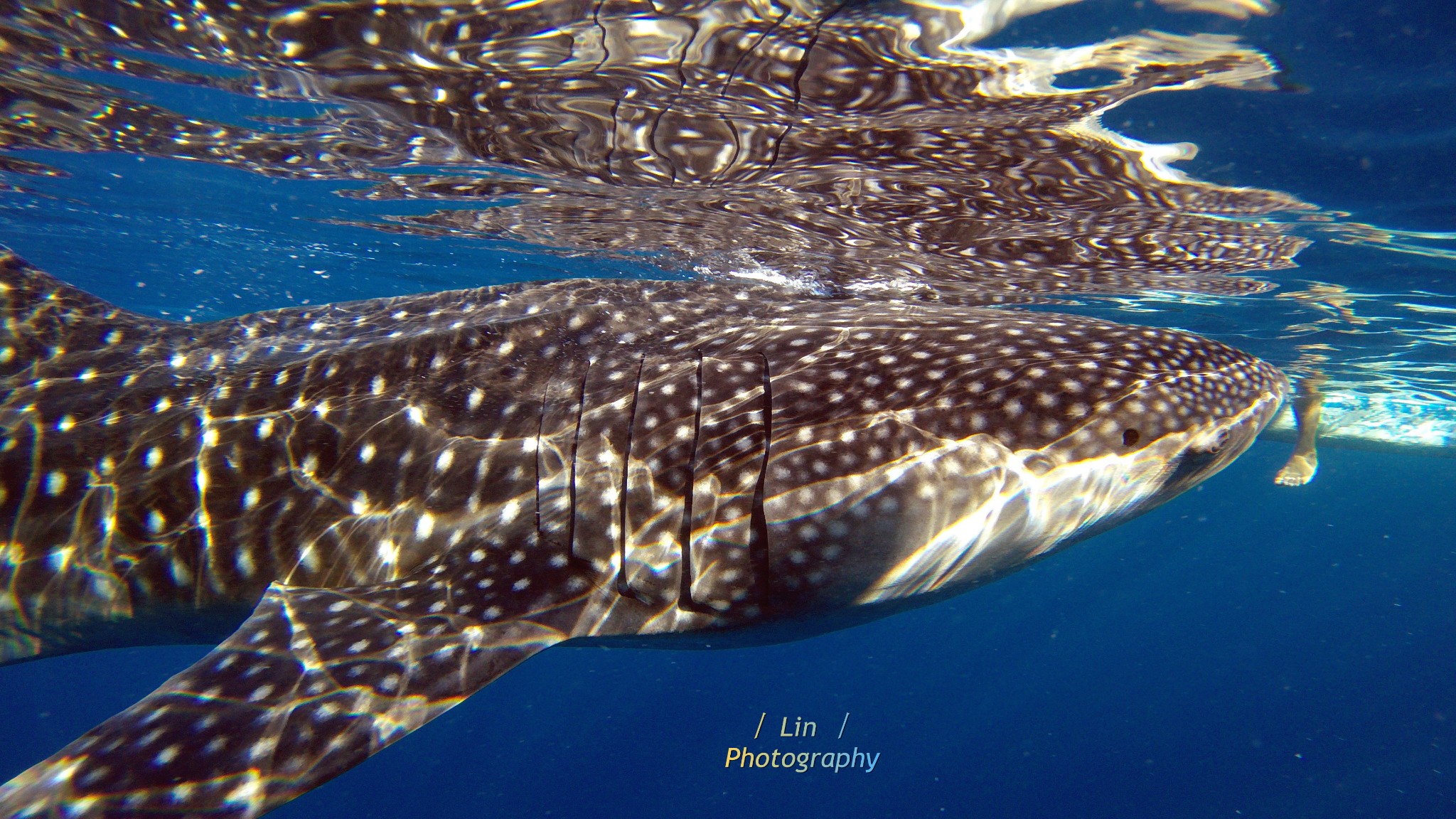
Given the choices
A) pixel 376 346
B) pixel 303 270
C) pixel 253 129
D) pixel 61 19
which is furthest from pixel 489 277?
pixel 376 346

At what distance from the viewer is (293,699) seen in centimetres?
245

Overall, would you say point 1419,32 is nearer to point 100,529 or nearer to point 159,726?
point 159,726

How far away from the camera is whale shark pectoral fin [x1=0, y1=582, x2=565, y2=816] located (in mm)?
2168

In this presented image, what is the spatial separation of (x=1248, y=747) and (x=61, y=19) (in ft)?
265

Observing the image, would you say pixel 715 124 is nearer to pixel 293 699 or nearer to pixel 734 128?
pixel 734 128

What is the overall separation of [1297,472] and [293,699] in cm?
1816

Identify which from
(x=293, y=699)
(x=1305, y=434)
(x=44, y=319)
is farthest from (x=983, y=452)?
(x=1305, y=434)

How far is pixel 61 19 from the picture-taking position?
5.24 meters

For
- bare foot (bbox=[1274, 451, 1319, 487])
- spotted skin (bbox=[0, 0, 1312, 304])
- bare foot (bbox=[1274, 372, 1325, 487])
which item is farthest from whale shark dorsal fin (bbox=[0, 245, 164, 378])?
bare foot (bbox=[1274, 451, 1319, 487])

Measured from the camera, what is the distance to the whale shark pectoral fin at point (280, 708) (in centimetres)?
217

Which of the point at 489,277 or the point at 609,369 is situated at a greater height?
the point at 609,369

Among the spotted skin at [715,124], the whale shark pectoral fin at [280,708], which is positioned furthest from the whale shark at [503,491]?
the spotted skin at [715,124]

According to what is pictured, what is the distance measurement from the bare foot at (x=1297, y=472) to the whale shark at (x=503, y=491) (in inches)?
533

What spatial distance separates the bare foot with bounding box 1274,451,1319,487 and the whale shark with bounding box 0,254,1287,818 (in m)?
13.5
